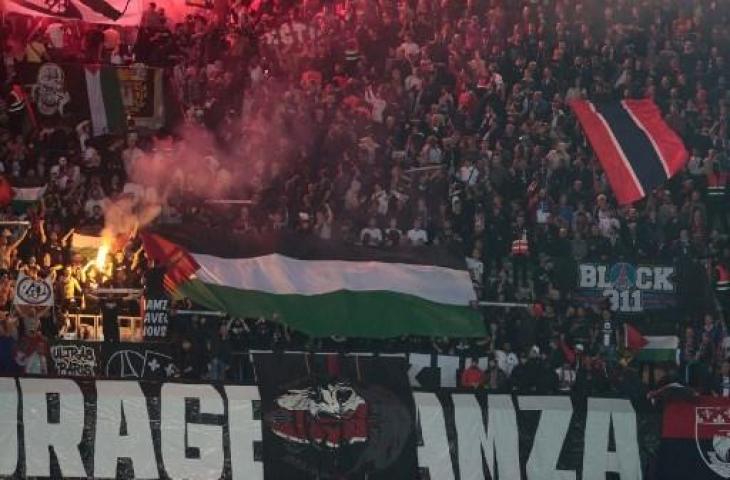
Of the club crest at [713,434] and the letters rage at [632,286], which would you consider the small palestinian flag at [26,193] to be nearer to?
the letters rage at [632,286]

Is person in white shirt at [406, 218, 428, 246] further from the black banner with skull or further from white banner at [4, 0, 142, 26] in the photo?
white banner at [4, 0, 142, 26]

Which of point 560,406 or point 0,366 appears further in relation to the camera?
point 0,366

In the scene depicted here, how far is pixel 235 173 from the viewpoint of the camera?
20391 millimetres

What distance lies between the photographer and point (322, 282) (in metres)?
18.4

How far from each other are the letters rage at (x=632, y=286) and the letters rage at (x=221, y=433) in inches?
133

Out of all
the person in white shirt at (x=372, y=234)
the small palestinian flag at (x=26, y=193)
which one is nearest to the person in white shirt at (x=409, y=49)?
the person in white shirt at (x=372, y=234)

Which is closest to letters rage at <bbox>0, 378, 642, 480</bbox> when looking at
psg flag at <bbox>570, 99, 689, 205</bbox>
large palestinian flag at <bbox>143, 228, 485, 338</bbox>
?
large palestinian flag at <bbox>143, 228, 485, 338</bbox>

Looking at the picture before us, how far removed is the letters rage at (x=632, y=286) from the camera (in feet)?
60.7

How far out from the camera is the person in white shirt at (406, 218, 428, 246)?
19094 mm

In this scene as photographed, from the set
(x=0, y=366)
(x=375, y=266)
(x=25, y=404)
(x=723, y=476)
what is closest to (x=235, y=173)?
(x=375, y=266)

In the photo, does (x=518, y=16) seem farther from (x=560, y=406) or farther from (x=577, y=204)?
(x=560, y=406)

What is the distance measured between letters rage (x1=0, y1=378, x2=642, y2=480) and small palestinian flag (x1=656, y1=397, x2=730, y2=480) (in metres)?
0.36

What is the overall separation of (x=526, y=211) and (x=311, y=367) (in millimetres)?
5267

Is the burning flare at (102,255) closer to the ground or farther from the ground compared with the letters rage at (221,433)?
farther from the ground
